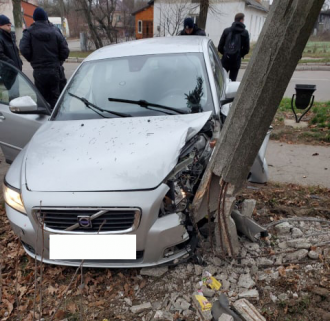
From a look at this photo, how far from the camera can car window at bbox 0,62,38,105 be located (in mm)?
4098

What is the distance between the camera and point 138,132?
2.83m

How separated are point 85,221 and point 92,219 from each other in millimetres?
54

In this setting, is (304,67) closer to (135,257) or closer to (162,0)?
(135,257)

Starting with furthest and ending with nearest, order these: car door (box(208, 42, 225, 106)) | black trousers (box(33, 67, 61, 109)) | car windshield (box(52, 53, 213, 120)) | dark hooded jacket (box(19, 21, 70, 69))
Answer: black trousers (box(33, 67, 61, 109)) < dark hooded jacket (box(19, 21, 70, 69)) < car door (box(208, 42, 225, 106)) < car windshield (box(52, 53, 213, 120))

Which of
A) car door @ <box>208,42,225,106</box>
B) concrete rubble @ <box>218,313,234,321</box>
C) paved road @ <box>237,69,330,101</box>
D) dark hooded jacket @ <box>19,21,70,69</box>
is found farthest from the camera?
paved road @ <box>237,69,330,101</box>

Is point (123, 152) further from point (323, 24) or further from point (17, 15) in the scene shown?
point (323, 24)

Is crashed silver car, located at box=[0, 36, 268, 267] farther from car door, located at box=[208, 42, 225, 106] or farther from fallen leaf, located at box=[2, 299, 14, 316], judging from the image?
fallen leaf, located at box=[2, 299, 14, 316]

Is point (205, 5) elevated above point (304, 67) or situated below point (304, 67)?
above

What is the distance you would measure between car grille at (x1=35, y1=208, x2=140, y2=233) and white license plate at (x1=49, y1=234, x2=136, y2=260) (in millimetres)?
71

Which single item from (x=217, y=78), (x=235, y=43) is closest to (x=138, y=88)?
(x=217, y=78)

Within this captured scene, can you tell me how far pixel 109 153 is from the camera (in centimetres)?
261

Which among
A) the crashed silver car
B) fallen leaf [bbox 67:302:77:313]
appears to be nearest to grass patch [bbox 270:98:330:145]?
the crashed silver car

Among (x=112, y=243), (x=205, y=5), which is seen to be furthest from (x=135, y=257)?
(x=205, y=5)

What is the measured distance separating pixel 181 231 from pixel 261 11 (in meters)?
35.5
